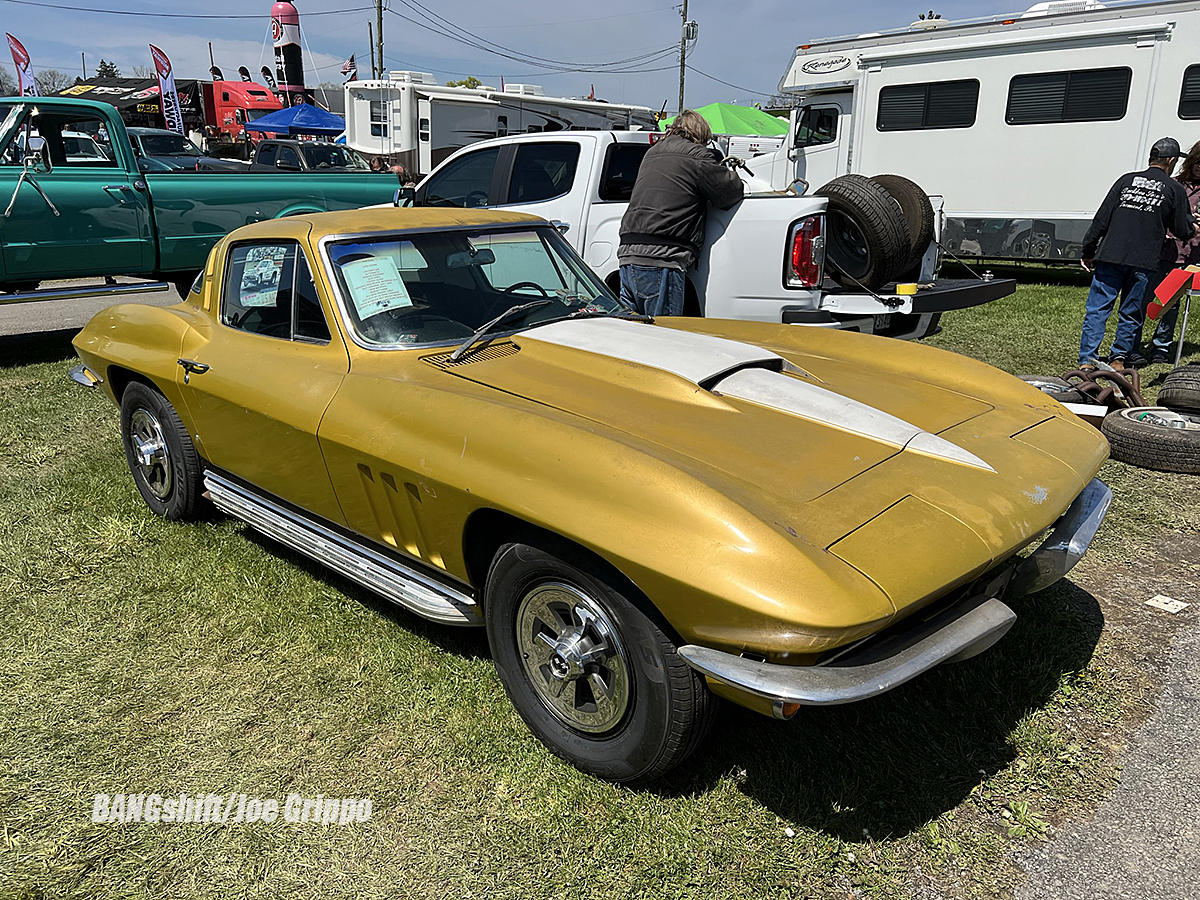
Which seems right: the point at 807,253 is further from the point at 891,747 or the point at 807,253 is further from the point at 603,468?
the point at 603,468

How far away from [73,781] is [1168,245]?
8.22 meters

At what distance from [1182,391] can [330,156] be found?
16.3m

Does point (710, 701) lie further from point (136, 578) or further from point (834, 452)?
point (136, 578)

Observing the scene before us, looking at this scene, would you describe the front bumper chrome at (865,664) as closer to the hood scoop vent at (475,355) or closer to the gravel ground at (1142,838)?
the gravel ground at (1142,838)

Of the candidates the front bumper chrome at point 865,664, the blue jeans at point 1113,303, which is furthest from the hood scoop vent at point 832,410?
the blue jeans at point 1113,303

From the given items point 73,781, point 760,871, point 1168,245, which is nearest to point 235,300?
point 73,781

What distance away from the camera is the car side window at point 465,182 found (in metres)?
7.44

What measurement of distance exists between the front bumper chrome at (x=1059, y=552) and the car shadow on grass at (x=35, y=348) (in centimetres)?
846

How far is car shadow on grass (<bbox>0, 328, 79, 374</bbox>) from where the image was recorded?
27.2 ft

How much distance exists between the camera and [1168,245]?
725 centimetres

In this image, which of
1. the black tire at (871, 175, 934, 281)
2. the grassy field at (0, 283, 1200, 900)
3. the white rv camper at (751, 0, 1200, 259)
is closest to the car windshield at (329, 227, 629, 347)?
the grassy field at (0, 283, 1200, 900)

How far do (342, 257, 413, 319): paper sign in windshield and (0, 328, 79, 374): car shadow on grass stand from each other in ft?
20.5

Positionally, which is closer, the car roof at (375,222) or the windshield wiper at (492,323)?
the windshield wiper at (492,323)

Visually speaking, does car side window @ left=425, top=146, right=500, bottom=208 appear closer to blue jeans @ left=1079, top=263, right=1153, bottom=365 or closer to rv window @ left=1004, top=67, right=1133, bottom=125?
blue jeans @ left=1079, top=263, right=1153, bottom=365
